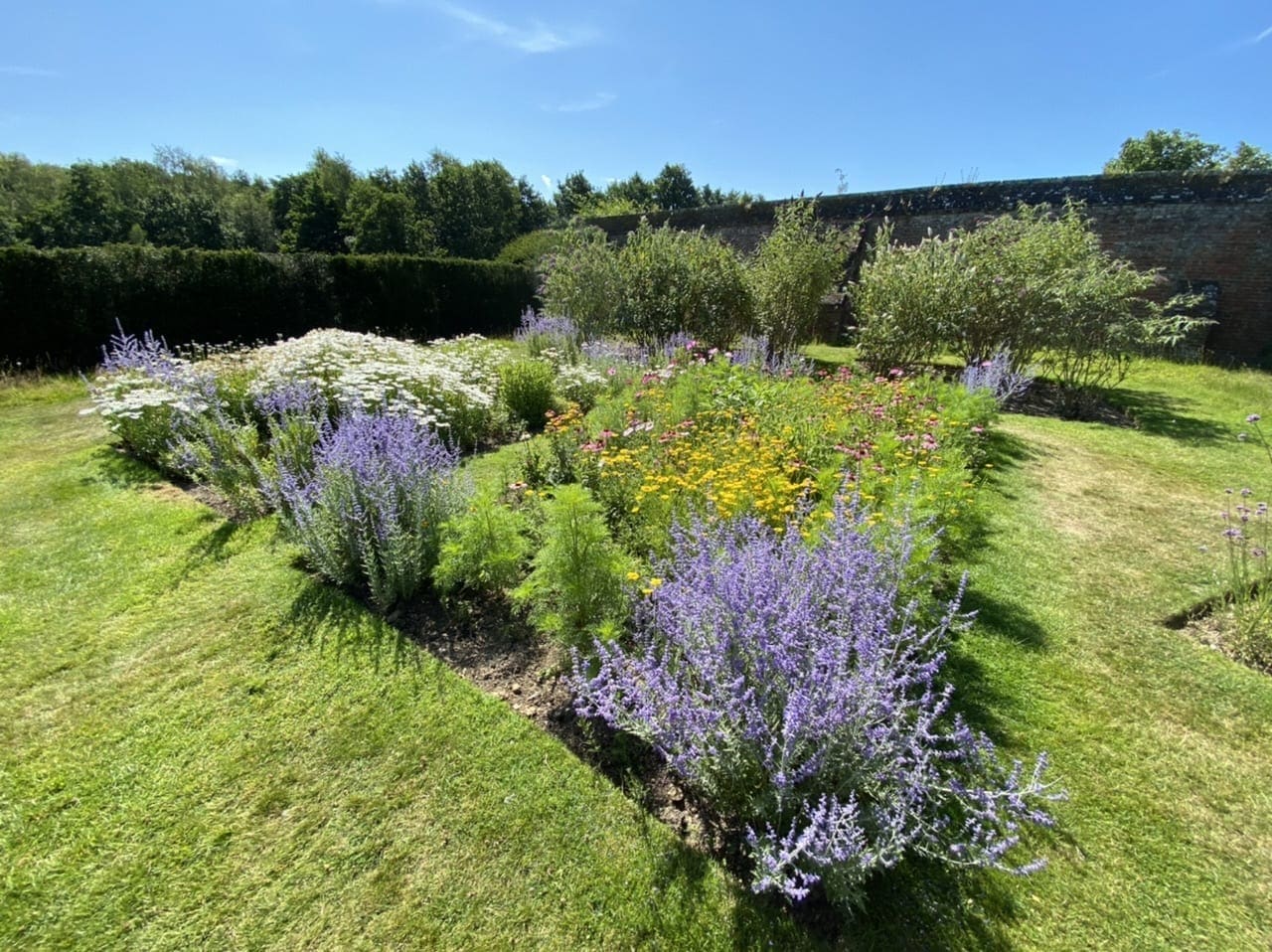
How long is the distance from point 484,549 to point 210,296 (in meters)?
12.9

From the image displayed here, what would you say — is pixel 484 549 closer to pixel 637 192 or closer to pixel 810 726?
pixel 810 726

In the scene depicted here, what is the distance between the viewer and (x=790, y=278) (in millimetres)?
11039

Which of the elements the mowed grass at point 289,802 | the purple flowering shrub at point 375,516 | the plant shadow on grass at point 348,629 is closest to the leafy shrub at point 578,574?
the mowed grass at point 289,802

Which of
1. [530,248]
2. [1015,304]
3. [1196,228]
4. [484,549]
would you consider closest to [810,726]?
[484,549]

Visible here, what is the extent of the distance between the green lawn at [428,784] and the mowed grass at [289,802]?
1 centimetres

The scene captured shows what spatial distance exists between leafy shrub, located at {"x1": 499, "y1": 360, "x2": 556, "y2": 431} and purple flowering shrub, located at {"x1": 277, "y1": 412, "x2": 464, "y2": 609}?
3631 mm

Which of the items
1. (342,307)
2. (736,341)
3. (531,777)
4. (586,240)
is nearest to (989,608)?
(531,777)

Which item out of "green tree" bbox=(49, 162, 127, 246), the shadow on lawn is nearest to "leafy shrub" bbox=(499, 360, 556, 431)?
the shadow on lawn

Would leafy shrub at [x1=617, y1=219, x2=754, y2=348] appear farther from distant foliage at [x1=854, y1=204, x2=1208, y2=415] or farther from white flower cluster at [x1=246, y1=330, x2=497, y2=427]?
white flower cluster at [x1=246, y1=330, x2=497, y2=427]

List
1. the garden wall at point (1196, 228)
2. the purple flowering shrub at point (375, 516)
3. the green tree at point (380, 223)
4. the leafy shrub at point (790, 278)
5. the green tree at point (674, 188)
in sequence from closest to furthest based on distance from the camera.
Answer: the purple flowering shrub at point (375, 516) → the leafy shrub at point (790, 278) → the garden wall at point (1196, 228) → the green tree at point (380, 223) → the green tree at point (674, 188)

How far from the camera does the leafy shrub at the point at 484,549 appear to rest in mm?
3232

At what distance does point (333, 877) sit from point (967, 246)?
41.1ft

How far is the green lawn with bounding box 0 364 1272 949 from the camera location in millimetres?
1937

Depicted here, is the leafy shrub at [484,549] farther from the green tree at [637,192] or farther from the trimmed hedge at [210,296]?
the green tree at [637,192]
